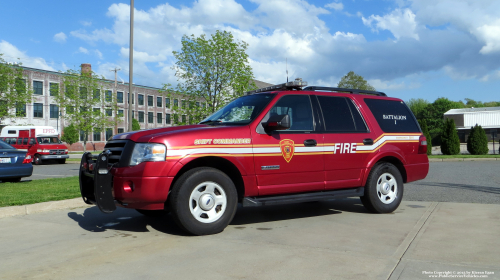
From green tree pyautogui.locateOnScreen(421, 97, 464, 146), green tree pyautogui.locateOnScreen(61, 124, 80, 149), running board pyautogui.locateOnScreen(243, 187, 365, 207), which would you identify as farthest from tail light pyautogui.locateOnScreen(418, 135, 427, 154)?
green tree pyautogui.locateOnScreen(421, 97, 464, 146)

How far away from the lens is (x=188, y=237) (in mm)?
5379

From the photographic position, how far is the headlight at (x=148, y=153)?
Result: 203 inches

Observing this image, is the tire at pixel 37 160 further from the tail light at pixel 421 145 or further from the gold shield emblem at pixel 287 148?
the tail light at pixel 421 145

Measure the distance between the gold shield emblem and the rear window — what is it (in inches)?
75.1

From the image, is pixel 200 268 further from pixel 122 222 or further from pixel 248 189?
pixel 122 222

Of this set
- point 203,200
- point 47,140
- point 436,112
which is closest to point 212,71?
point 47,140

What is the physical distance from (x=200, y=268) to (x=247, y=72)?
20503mm

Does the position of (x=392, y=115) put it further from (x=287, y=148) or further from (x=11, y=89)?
(x=11, y=89)

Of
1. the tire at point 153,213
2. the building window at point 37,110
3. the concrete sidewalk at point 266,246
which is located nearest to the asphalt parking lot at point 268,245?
the concrete sidewalk at point 266,246

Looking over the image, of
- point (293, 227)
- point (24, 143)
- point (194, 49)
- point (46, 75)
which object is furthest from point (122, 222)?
point (46, 75)

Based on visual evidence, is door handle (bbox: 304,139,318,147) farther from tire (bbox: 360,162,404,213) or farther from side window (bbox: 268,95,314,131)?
tire (bbox: 360,162,404,213)

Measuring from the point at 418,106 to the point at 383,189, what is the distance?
4345 inches

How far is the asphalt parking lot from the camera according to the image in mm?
3957

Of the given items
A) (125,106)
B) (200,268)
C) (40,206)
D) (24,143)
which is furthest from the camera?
(125,106)
